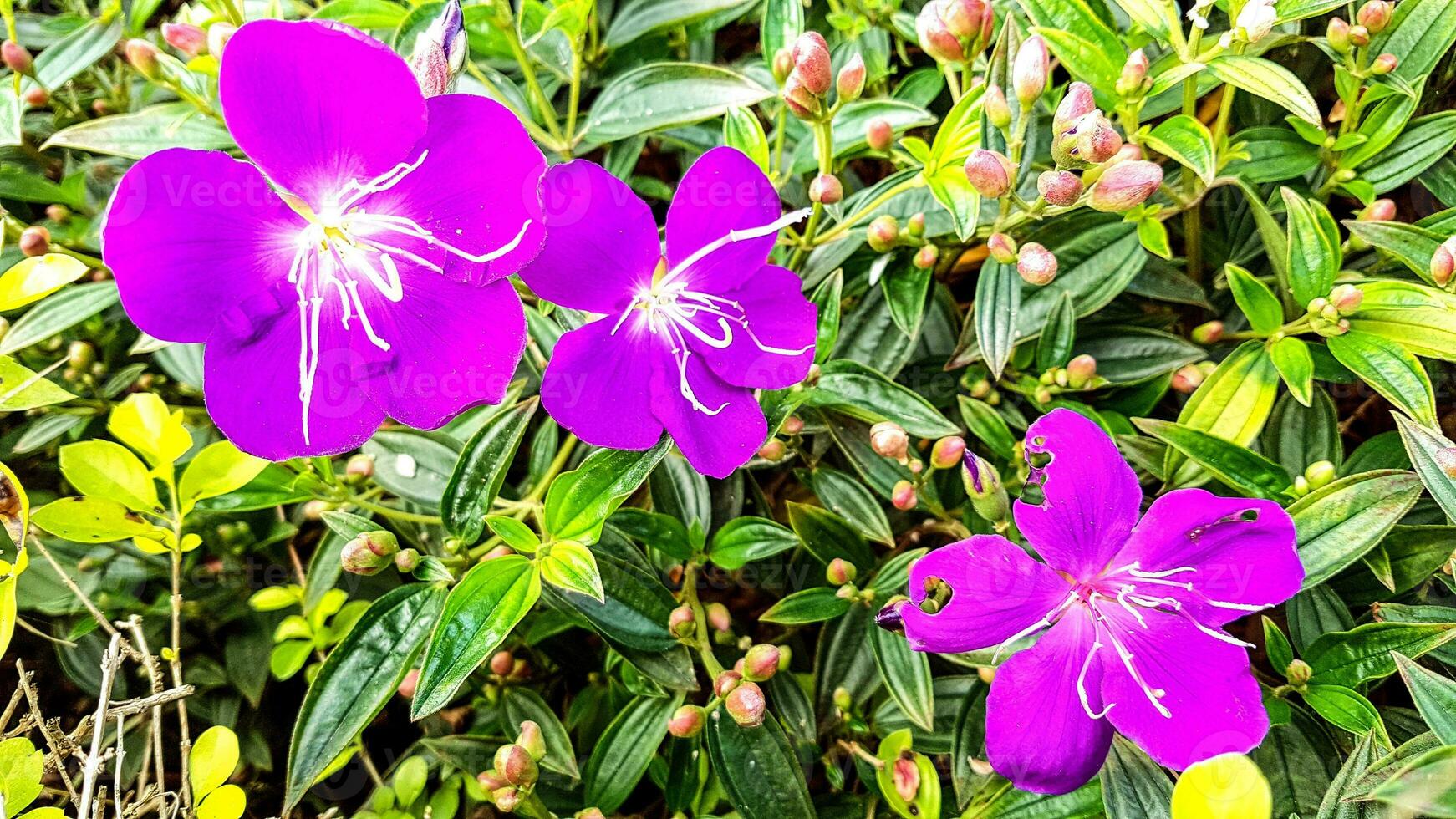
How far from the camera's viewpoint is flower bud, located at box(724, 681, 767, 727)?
3.88 feet

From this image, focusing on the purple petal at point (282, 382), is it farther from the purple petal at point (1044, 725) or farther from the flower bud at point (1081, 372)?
the flower bud at point (1081, 372)

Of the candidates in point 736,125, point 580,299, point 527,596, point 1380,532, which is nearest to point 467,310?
point 580,299

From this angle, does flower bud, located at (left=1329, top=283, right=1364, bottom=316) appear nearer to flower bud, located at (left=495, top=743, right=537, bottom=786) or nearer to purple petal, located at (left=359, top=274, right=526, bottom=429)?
purple petal, located at (left=359, top=274, right=526, bottom=429)

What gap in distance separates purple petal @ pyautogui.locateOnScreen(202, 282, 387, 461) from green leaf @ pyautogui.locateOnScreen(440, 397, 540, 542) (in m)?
0.16

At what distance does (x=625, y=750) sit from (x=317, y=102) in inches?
36.3

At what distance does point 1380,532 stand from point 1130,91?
63 cm

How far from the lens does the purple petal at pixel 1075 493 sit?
112cm

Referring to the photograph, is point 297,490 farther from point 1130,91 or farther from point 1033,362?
point 1130,91

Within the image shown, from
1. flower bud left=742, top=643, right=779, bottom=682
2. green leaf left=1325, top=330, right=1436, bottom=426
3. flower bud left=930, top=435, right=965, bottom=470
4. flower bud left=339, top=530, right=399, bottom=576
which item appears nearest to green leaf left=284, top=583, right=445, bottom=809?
flower bud left=339, top=530, right=399, bottom=576

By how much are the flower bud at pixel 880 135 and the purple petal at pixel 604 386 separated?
44cm

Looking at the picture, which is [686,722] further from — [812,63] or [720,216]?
[812,63]

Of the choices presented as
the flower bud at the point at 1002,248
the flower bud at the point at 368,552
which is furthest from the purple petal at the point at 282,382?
the flower bud at the point at 1002,248

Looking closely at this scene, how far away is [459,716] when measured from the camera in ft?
5.17

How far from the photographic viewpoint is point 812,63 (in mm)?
1209
